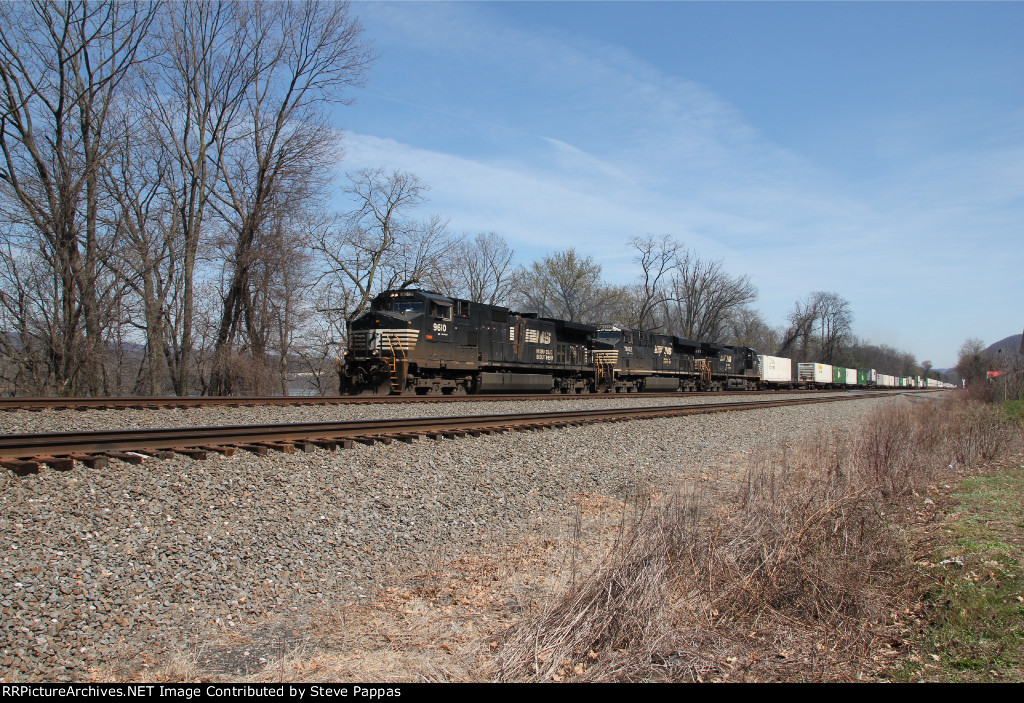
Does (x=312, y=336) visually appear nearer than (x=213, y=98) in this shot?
No

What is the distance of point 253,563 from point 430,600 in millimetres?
1398

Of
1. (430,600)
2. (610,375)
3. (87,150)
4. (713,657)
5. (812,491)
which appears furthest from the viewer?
(610,375)

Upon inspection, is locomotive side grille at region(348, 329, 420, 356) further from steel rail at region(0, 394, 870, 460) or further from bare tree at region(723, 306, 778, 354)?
bare tree at region(723, 306, 778, 354)

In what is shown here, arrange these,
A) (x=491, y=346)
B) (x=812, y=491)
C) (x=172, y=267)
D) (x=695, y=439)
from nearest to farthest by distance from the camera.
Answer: (x=812, y=491)
(x=695, y=439)
(x=491, y=346)
(x=172, y=267)

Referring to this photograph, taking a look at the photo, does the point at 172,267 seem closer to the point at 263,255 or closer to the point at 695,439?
the point at 263,255

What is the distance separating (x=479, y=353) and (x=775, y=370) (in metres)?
37.1

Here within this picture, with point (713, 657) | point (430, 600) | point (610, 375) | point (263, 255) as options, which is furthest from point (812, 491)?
point (263, 255)

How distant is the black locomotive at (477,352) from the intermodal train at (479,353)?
3 centimetres

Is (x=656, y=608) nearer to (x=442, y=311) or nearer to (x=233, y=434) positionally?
(x=233, y=434)

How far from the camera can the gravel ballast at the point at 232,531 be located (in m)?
3.92

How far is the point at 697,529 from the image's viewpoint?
5328 millimetres

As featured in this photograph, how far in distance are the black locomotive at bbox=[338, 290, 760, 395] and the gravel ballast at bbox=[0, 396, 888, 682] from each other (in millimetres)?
8947

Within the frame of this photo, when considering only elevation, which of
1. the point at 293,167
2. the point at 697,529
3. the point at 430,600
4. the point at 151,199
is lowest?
the point at 430,600

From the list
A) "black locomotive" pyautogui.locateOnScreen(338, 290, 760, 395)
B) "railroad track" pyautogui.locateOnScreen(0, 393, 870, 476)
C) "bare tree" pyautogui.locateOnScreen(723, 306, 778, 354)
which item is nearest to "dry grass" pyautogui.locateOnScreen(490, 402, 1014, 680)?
"railroad track" pyautogui.locateOnScreen(0, 393, 870, 476)
